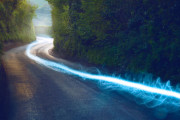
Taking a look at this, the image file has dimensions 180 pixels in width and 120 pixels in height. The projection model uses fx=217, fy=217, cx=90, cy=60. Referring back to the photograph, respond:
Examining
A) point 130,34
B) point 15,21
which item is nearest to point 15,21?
point 15,21

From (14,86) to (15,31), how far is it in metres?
32.9

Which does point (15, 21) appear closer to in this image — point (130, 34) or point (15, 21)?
point (15, 21)

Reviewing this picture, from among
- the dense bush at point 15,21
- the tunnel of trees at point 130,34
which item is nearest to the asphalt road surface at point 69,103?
the tunnel of trees at point 130,34

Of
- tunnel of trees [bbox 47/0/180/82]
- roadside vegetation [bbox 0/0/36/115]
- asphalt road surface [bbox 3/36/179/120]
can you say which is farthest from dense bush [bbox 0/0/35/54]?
asphalt road surface [bbox 3/36/179/120]

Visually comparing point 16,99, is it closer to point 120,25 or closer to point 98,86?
point 98,86

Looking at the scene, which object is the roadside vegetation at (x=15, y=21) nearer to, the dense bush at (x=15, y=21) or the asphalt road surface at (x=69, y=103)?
the dense bush at (x=15, y=21)

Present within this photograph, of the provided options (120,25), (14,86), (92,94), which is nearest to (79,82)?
(92,94)

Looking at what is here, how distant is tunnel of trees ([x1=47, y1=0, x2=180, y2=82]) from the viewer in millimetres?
9273

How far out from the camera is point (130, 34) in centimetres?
1251

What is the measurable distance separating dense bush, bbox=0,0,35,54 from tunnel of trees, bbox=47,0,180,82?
60.3 feet

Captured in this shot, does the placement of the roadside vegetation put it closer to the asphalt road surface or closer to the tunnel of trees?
the tunnel of trees

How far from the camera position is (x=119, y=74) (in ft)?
41.0

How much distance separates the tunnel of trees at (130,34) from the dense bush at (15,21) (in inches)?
724

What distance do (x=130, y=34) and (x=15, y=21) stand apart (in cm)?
3409
